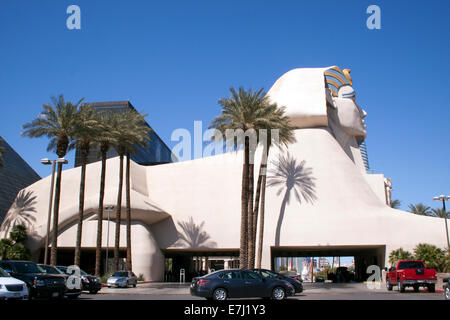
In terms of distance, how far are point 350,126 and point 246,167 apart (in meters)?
20.8

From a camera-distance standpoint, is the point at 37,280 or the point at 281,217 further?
the point at 281,217

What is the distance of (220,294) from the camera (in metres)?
15.8

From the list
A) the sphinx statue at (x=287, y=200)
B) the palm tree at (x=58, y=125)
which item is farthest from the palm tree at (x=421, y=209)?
the palm tree at (x=58, y=125)

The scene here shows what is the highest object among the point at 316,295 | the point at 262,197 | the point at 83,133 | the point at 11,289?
the point at 83,133

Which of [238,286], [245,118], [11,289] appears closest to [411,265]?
[238,286]

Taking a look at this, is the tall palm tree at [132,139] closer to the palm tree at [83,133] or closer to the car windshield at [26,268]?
the palm tree at [83,133]

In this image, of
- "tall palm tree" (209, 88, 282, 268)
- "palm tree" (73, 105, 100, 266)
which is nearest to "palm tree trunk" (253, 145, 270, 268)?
"tall palm tree" (209, 88, 282, 268)

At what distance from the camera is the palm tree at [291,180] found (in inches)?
1591

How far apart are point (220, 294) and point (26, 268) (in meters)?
7.47

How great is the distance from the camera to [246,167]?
2998 cm

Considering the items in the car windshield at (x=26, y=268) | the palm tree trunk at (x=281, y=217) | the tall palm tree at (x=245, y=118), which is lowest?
the car windshield at (x=26, y=268)

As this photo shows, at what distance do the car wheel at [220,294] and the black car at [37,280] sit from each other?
562cm

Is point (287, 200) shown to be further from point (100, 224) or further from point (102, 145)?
point (102, 145)
